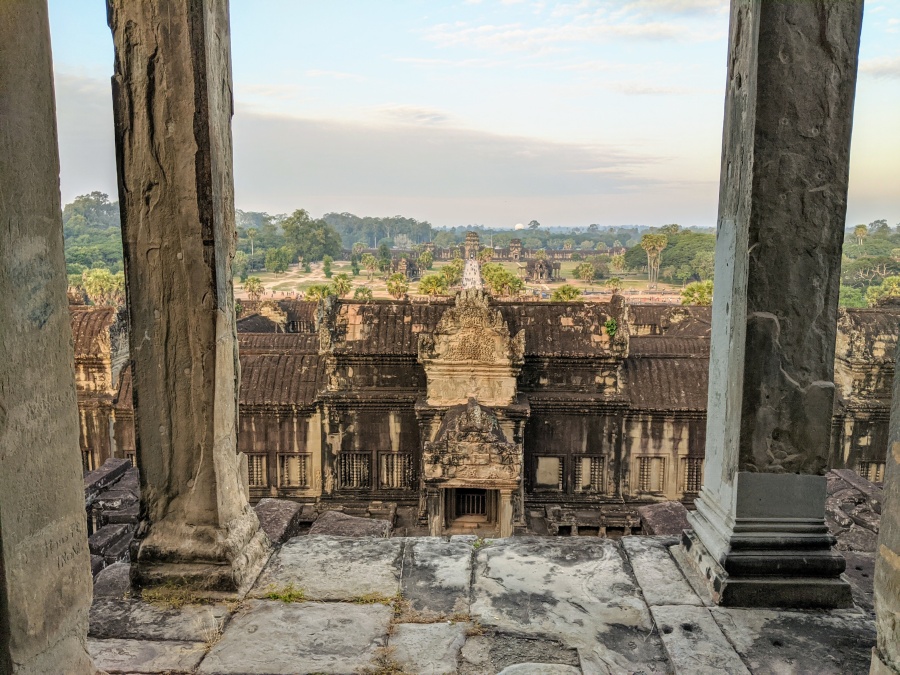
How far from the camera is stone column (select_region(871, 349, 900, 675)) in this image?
92.4 inches

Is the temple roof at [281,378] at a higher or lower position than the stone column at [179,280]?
lower

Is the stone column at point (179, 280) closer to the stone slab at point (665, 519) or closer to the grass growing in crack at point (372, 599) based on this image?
the grass growing in crack at point (372, 599)

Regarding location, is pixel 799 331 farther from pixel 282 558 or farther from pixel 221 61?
pixel 221 61

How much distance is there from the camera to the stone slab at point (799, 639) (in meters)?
3.16

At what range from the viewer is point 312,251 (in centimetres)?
14112

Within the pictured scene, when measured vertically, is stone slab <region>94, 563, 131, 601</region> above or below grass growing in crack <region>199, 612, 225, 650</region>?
below

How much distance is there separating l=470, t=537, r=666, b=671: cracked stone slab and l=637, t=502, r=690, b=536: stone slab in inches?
51.2

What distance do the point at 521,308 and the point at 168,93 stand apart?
1098cm

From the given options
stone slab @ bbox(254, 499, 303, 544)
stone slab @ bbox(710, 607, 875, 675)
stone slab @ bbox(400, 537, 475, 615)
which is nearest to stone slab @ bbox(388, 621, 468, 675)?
stone slab @ bbox(400, 537, 475, 615)

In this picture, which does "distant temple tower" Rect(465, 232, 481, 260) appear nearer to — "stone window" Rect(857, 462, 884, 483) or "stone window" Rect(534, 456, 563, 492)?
"stone window" Rect(857, 462, 884, 483)

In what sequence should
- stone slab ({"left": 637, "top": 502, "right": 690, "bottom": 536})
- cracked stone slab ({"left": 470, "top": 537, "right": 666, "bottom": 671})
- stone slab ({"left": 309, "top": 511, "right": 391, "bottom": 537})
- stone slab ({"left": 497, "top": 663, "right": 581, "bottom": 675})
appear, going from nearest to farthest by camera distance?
stone slab ({"left": 497, "top": 663, "right": 581, "bottom": 675}) → cracked stone slab ({"left": 470, "top": 537, "right": 666, "bottom": 671}) → stone slab ({"left": 637, "top": 502, "right": 690, "bottom": 536}) → stone slab ({"left": 309, "top": 511, "right": 391, "bottom": 537})

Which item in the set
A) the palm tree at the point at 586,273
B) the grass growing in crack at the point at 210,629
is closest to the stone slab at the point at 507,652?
the grass growing in crack at the point at 210,629

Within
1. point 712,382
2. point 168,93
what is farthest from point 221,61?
point 712,382

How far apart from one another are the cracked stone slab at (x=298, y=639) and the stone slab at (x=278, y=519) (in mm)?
1192
